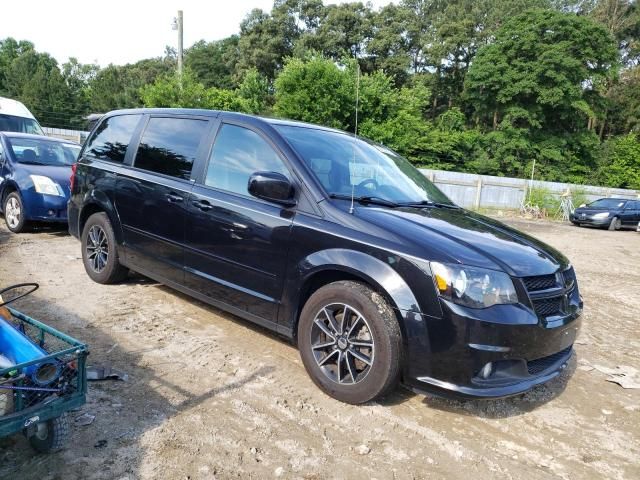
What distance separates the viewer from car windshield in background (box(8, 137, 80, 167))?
8.08 metres

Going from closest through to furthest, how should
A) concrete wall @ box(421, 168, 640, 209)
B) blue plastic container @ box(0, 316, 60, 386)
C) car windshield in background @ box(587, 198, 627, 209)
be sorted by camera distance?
blue plastic container @ box(0, 316, 60, 386) < car windshield in background @ box(587, 198, 627, 209) < concrete wall @ box(421, 168, 640, 209)

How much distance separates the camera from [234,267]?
12.0 ft

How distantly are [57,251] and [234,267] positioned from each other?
4227 mm

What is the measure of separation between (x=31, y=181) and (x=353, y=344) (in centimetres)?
658

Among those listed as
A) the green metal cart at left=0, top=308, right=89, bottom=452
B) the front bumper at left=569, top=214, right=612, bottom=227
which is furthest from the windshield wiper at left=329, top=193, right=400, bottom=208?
the front bumper at left=569, top=214, right=612, bottom=227

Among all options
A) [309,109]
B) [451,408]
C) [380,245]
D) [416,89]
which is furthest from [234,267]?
[416,89]

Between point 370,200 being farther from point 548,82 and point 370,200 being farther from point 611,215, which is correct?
point 548,82

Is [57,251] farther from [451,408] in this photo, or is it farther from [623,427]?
[623,427]

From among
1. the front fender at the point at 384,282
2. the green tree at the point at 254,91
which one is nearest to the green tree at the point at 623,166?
the green tree at the point at 254,91

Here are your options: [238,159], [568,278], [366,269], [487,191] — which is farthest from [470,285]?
[487,191]

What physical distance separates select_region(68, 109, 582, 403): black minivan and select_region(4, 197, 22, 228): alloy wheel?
377 centimetres

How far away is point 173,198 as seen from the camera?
4.13 meters

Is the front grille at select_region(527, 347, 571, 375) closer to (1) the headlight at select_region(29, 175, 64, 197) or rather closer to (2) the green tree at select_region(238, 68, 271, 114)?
(1) the headlight at select_region(29, 175, 64, 197)

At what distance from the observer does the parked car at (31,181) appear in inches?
290
